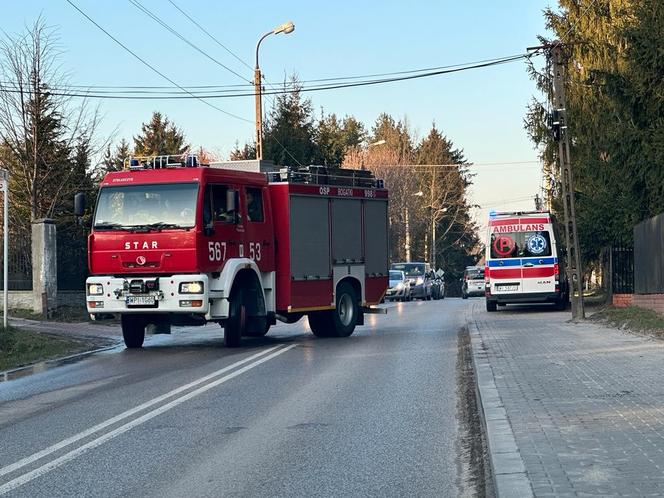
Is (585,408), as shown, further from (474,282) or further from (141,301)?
(474,282)

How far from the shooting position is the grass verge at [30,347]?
1734cm

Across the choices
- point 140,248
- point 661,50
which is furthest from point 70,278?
point 661,50

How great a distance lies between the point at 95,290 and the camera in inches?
728

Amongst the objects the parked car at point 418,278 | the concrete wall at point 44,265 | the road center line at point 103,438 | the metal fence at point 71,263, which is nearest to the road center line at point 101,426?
the road center line at point 103,438

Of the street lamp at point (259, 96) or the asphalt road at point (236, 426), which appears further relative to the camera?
the street lamp at point (259, 96)

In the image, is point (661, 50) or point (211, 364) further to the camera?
point (661, 50)

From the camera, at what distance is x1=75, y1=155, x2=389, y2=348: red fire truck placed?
59.3ft

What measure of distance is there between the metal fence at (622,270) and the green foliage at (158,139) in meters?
33.2

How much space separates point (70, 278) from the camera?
28719 millimetres

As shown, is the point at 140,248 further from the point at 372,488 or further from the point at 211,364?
the point at 372,488

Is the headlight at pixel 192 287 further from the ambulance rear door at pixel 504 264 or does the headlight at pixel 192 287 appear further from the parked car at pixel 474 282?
the parked car at pixel 474 282

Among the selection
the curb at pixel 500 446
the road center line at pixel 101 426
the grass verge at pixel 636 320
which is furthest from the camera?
the grass verge at pixel 636 320

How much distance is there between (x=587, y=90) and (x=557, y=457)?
32.9 m

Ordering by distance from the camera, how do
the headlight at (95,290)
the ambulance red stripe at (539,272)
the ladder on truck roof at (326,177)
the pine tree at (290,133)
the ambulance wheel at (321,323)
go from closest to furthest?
the headlight at (95,290) → the ladder on truck roof at (326,177) → the ambulance wheel at (321,323) → the ambulance red stripe at (539,272) → the pine tree at (290,133)
